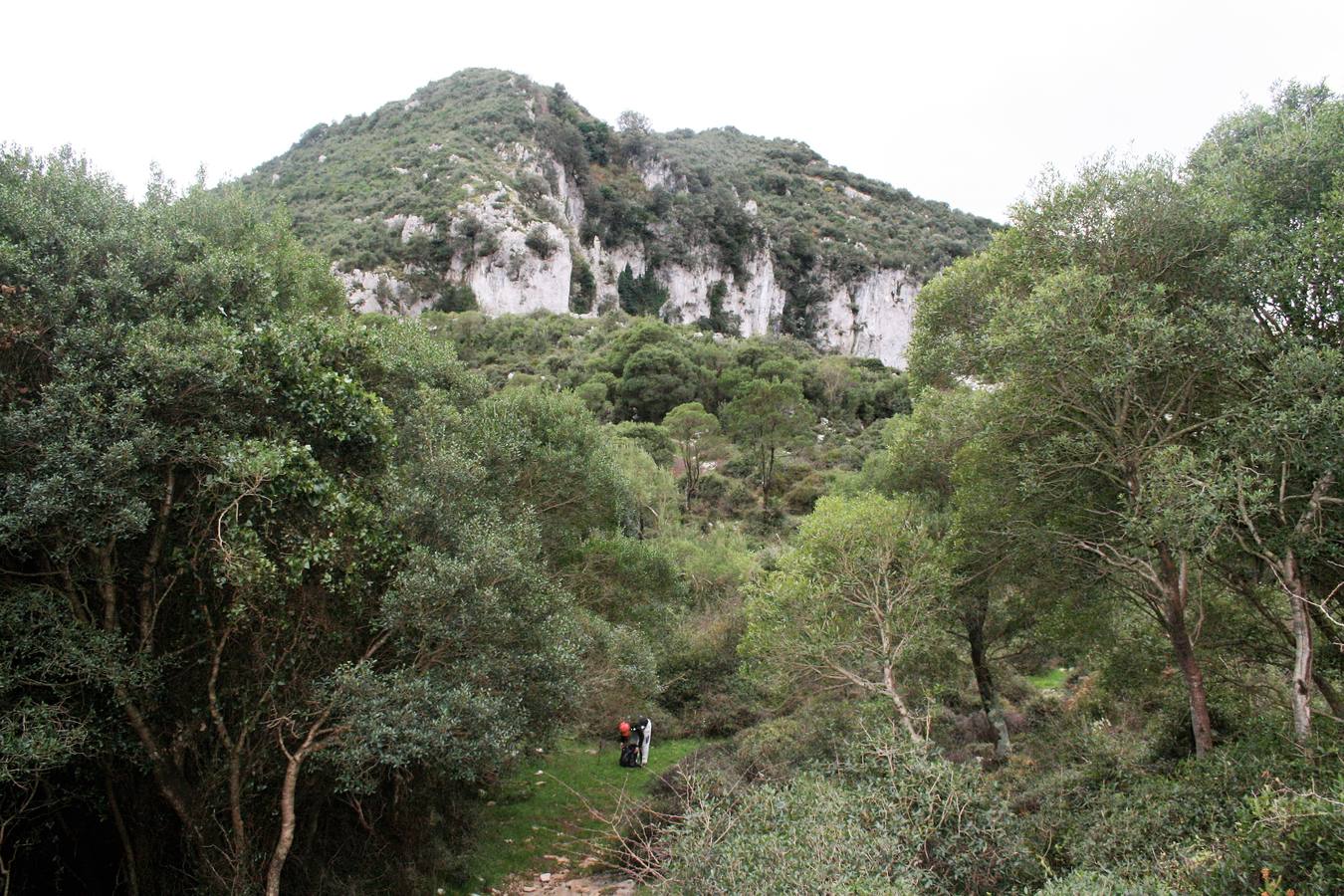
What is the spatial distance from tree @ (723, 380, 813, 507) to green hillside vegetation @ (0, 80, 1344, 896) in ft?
93.0

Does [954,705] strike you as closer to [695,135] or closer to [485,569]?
[485,569]

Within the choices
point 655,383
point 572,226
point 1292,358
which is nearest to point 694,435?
point 655,383

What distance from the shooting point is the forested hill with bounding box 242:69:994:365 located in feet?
266

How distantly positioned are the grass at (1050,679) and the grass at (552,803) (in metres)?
12.4

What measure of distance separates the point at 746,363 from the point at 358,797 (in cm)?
5181

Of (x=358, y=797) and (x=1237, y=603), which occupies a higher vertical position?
(x=1237, y=603)

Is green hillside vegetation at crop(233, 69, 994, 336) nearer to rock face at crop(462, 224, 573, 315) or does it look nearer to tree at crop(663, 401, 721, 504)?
rock face at crop(462, 224, 573, 315)

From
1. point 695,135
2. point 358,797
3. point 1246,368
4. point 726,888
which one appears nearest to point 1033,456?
point 1246,368

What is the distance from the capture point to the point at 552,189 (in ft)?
321

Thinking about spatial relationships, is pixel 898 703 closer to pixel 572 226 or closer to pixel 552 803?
pixel 552 803

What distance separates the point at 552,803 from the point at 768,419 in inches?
1182

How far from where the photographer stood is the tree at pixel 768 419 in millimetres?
43625

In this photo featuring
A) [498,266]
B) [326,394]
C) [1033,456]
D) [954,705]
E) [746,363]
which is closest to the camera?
[326,394]

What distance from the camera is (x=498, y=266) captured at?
271ft
